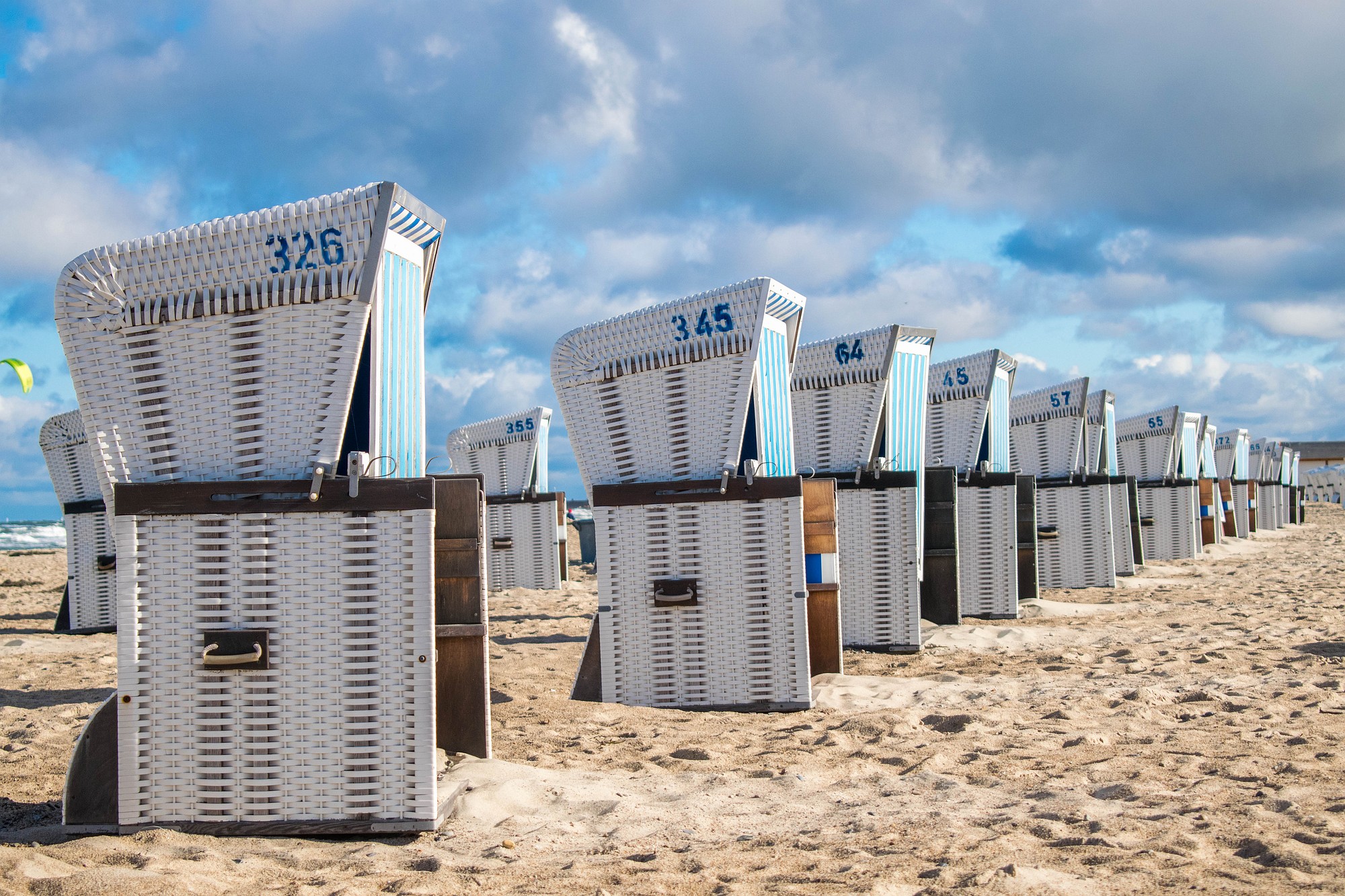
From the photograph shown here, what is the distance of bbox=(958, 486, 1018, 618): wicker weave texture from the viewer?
11.4m

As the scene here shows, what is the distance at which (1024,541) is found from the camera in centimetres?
1328

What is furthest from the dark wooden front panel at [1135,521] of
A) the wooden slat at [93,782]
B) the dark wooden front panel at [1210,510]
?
the wooden slat at [93,782]

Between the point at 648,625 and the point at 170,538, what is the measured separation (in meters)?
3.35

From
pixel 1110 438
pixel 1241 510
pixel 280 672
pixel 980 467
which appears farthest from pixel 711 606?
pixel 1241 510

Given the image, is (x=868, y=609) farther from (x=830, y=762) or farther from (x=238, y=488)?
(x=238, y=488)

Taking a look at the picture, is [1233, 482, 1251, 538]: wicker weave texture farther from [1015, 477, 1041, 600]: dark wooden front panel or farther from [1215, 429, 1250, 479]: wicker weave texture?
[1015, 477, 1041, 600]: dark wooden front panel

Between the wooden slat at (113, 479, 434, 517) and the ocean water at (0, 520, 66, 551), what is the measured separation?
5632cm

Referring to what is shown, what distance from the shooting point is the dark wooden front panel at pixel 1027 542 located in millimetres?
13133

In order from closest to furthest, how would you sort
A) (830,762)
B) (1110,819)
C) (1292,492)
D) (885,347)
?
1. (1110,819)
2. (830,762)
3. (885,347)
4. (1292,492)

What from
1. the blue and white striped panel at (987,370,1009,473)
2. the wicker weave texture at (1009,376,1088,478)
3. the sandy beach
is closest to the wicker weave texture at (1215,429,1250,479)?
the wicker weave texture at (1009,376,1088,478)

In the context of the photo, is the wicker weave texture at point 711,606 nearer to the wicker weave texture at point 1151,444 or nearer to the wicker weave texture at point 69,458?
the wicker weave texture at point 69,458

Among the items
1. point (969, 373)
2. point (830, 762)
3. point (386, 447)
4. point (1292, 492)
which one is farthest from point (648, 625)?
point (1292, 492)

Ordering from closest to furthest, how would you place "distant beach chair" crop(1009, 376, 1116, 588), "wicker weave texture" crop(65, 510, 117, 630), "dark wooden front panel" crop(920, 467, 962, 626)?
"dark wooden front panel" crop(920, 467, 962, 626) → "wicker weave texture" crop(65, 510, 117, 630) → "distant beach chair" crop(1009, 376, 1116, 588)

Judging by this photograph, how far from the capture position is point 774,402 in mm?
7309
